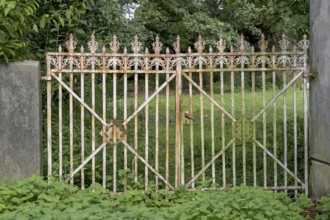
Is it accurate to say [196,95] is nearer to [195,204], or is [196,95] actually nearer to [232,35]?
[232,35]

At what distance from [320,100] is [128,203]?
258 centimetres

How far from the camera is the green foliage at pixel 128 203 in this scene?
15.3ft

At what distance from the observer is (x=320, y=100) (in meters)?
6.36

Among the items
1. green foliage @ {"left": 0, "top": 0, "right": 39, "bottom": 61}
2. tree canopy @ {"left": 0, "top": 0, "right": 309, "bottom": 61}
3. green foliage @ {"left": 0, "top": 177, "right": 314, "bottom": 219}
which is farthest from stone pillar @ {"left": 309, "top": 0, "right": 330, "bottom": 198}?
green foliage @ {"left": 0, "top": 0, "right": 39, "bottom": 61}

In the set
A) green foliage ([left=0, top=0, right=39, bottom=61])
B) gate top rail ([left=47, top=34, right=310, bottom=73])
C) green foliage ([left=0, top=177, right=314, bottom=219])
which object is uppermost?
green foliage ([left=0, top=0, right=39, bottom=61])

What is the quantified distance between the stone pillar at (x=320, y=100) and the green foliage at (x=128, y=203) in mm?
620

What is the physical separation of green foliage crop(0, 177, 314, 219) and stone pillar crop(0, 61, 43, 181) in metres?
0.36

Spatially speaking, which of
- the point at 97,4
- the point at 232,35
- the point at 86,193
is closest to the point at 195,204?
the point at 86,193

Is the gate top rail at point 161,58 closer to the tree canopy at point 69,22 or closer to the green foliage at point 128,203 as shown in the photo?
the tree canopy at point 69,22

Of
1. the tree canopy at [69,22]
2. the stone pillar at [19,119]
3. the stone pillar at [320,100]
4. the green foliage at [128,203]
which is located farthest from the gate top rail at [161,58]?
the green foliage at [128,203]

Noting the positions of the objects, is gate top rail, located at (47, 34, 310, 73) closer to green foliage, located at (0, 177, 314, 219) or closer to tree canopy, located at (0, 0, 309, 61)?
tree canopy, located at (0, 0, 309, 61)

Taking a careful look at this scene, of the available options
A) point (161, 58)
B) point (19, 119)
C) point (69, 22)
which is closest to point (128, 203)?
point (19, 119)

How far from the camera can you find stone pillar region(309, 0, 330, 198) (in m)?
6.24

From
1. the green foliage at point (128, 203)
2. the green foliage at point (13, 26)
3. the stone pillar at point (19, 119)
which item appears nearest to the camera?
the green foliage at point (128, 203)
